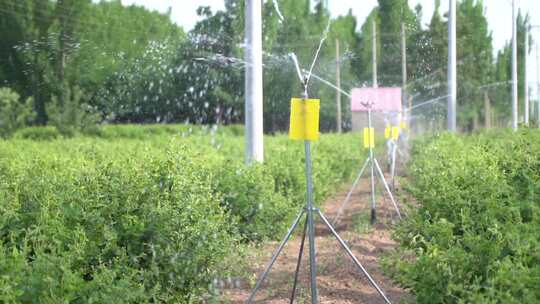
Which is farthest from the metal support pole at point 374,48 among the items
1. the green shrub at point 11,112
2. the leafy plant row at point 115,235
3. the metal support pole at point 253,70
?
the green shrub at point 11,112

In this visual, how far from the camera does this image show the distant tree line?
38.7 feet

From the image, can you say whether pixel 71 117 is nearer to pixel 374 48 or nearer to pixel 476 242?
pixel 374 48

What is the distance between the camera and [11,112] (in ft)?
64.7

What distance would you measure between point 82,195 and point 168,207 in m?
0.53

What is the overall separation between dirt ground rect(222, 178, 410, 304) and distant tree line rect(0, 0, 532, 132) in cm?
215

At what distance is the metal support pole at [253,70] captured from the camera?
923 centimetres

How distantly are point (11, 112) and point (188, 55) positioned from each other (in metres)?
8.92

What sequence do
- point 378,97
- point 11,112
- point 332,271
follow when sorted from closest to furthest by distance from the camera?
point 332,271 < point 378,97 < point 11,112

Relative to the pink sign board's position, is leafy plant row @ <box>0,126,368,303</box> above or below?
below

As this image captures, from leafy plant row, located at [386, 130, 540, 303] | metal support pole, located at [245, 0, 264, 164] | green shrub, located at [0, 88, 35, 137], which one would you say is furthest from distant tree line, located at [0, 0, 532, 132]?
leafy plant row, located at [386, 130, 540, 303]

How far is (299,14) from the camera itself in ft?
40.9

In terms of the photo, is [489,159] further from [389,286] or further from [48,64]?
[48,64]

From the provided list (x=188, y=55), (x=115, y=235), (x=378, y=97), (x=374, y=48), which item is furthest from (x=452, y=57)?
(x=115, y=235)

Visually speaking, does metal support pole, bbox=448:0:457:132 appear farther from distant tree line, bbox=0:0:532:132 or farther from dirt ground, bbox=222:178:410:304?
dirt ground, bbox=222:178:410:304
